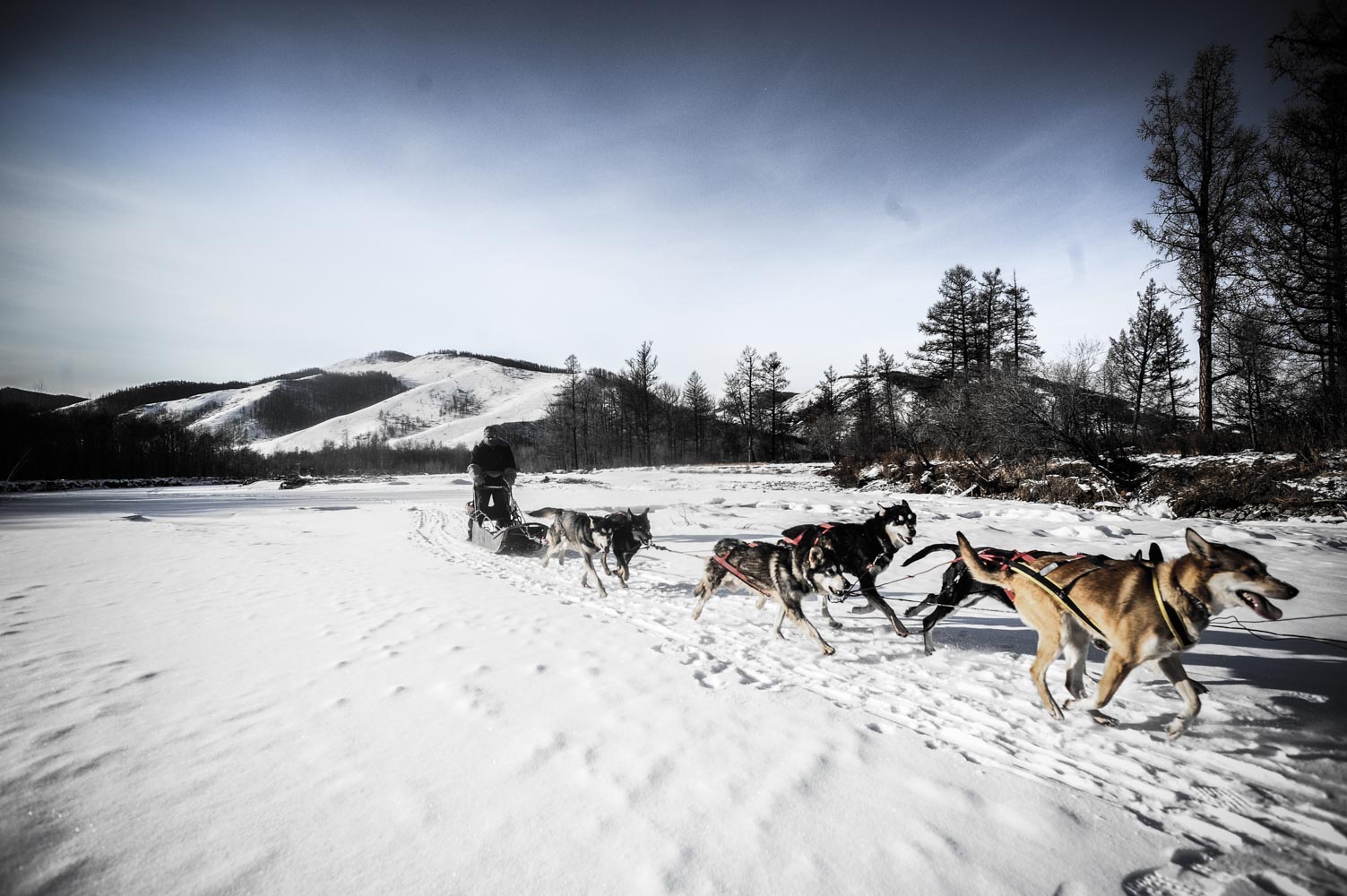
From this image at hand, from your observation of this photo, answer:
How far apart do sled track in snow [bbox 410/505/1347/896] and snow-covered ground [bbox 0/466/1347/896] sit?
0.02 m

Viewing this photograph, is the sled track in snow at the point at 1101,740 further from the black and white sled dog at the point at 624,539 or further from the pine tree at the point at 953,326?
the pine tree at the point at 953,326

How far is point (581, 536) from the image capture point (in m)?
7.60

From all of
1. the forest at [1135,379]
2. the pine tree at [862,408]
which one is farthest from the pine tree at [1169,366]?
the pine tree at [862,408]

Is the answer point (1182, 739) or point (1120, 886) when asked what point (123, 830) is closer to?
point (1120, 886)

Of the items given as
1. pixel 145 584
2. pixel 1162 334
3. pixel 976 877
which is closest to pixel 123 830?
pixel 976 877

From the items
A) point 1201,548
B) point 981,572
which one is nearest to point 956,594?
point 981,572

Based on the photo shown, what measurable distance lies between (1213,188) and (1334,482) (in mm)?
10167

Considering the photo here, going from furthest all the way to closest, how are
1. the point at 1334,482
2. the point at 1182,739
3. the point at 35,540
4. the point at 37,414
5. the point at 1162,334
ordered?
the point at 37,414 < the point at 1162,334 < the point at 35,540 < the point at 1334,482 < the point at 1182,739

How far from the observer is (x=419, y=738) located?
3.07m

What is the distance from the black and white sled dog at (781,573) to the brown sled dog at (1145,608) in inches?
65.8

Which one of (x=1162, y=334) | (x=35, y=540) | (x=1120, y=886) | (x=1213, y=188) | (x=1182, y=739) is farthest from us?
(x=1162, y=334)

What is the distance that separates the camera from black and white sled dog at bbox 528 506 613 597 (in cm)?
723

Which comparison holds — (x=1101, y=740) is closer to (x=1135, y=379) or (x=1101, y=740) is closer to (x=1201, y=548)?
(x=1201, y=548)

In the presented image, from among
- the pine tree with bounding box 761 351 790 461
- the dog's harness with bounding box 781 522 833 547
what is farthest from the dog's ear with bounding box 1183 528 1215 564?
the pine tree with bounding box 761 351 790 461
